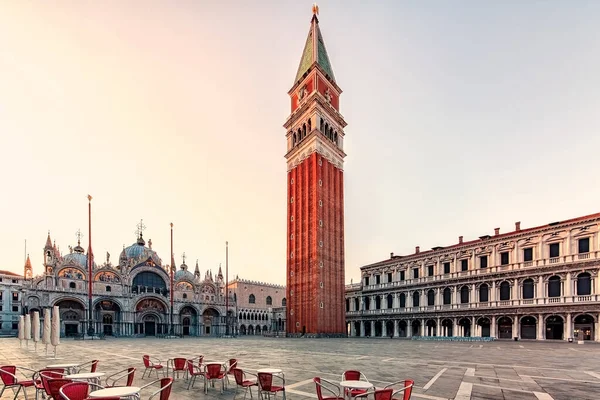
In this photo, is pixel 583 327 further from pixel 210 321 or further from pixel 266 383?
pixel 210 321

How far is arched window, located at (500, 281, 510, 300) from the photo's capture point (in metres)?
37.7

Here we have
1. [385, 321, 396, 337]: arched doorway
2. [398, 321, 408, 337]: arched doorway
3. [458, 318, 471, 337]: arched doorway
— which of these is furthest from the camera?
[385, 321, 396, 337]: arched doorway

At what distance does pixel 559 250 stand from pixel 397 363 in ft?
93.0

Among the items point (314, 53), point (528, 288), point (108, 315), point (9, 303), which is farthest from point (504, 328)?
point (9, 303)

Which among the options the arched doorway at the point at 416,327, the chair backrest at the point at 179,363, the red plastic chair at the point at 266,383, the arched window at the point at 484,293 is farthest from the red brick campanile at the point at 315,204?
the red plastic chair at the point at 266,383

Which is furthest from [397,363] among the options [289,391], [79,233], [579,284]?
[79,233]

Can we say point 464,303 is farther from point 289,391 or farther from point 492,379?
point 289,391

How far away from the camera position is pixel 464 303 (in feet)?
135

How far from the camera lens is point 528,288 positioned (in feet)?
119

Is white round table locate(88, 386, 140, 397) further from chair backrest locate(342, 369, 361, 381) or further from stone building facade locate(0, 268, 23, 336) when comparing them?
stone building facade locate(0, 268, 23, 336)

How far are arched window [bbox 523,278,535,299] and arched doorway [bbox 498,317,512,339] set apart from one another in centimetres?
326

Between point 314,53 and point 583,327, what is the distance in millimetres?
47049

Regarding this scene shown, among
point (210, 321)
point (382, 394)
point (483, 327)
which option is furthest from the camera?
point (210, 321)

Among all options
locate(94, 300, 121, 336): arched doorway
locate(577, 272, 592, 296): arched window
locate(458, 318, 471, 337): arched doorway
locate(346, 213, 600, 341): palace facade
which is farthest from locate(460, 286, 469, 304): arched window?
locate(94, 300, 121, 336): arched doorway
